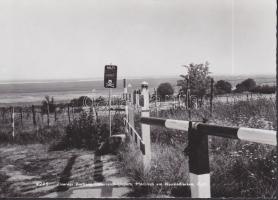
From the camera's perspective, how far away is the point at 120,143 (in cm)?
727

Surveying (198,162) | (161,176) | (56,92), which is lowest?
(56,92)

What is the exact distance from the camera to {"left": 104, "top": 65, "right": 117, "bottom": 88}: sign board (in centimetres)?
982

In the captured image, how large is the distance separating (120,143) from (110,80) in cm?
295

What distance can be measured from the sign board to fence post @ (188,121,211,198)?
22.2 feet

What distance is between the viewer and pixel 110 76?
988cm

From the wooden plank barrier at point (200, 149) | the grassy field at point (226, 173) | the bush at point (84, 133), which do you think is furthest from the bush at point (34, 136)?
the wooden plank barrier at point (200, 149)

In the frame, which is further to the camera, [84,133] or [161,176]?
[84,133]

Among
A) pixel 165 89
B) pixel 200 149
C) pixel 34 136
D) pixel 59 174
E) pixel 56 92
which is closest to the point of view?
pixel 200 149

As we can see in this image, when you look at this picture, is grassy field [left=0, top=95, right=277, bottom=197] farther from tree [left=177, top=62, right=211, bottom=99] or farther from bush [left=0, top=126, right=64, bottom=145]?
tree [left=177, top=62, right=211, bottom=99]

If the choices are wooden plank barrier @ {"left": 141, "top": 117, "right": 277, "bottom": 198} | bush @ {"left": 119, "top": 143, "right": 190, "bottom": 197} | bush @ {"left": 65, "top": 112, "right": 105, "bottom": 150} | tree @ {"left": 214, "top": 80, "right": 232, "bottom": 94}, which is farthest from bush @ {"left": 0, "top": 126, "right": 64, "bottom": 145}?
tree @ {"left": 214, "top": 80, "right": 232, "bottom": 94}

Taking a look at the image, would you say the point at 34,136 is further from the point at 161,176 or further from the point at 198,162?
the point at 198,162

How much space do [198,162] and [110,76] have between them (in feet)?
22.8

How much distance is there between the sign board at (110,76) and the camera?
32.2ft

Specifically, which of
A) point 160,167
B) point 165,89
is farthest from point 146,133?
point 165,89
